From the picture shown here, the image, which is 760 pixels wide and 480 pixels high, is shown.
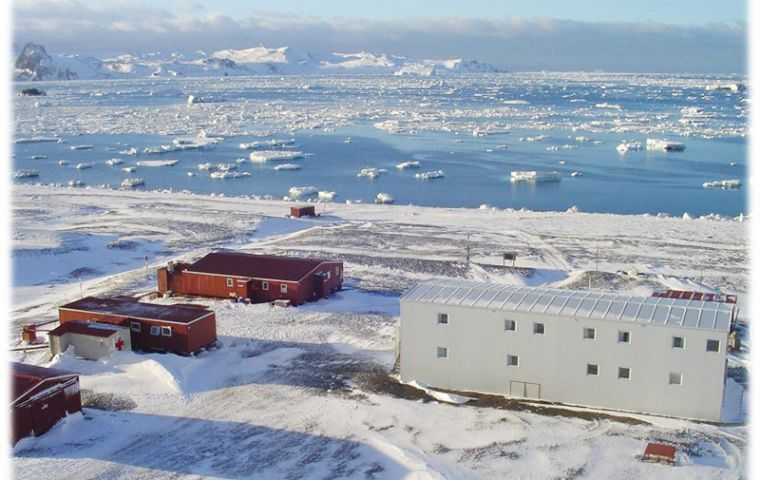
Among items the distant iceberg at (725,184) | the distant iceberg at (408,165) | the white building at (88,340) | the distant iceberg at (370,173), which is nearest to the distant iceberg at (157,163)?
the distant iceberg at (370,173)

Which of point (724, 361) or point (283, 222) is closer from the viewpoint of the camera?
point (724, 361)

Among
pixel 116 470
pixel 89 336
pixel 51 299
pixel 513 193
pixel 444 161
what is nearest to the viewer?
pixel 116 470

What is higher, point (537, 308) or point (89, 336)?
point (537, 308)

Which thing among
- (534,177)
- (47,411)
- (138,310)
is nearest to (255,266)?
(138,310)

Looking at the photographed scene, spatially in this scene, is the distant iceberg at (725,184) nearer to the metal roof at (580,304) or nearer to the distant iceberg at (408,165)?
the distant iceberg at (408,165)

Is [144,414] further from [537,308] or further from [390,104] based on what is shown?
[390,104]

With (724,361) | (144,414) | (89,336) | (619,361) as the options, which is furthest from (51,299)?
(724,361)

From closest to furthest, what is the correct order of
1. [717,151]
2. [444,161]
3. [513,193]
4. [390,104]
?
[513,193]
[444,161]
[717,151]
[390,104]
